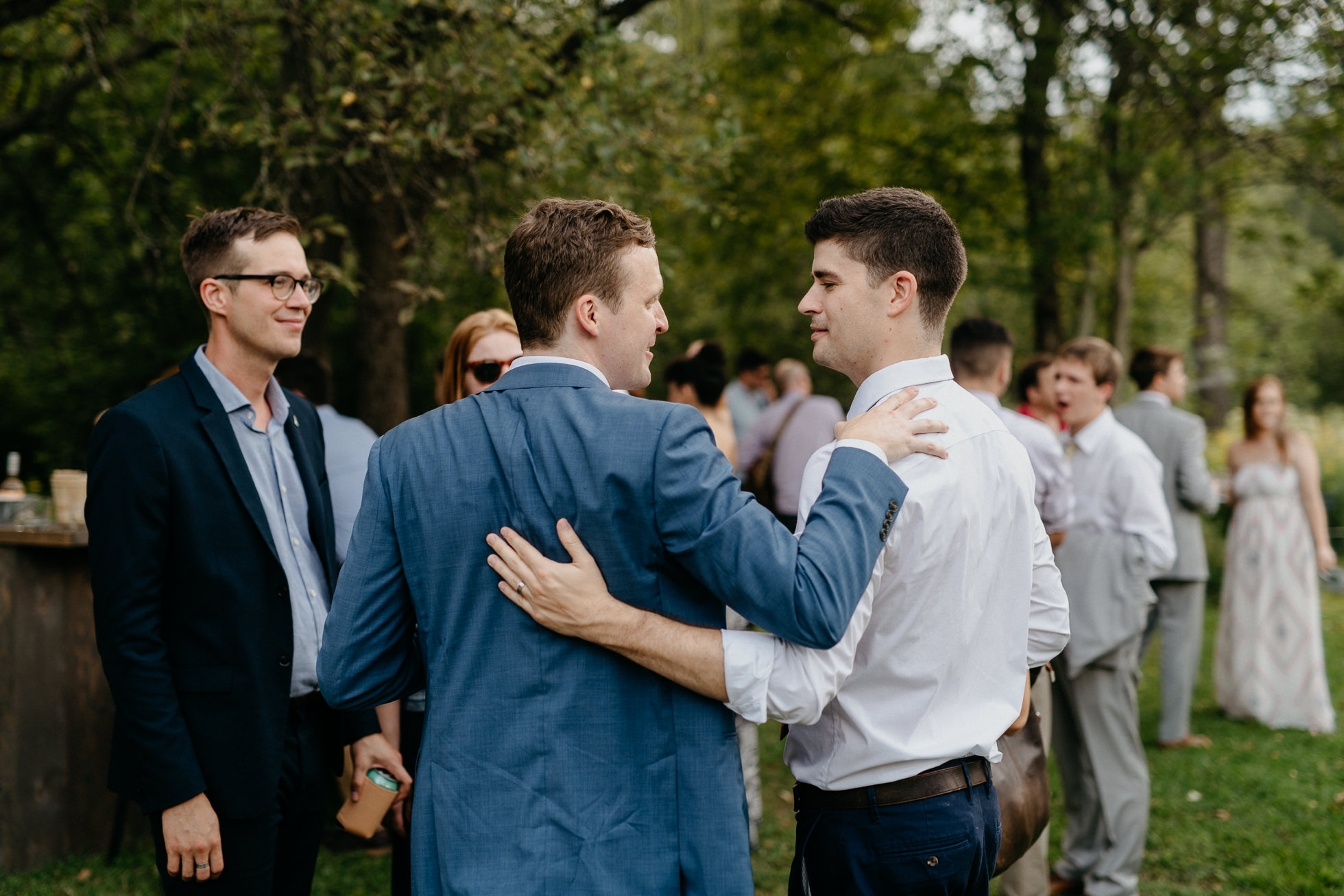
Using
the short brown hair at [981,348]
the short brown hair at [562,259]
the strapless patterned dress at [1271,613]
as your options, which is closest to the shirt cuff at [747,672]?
the short brown hair at [562,259]

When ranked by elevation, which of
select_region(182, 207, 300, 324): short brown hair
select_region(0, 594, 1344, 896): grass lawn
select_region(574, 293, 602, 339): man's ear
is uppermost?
select_region(182, 207, 300, 324): short brown hair

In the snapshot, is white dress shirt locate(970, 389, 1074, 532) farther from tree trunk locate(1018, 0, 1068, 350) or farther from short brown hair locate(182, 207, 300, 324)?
tree trunk locate(1018, 0, 1068, 350)

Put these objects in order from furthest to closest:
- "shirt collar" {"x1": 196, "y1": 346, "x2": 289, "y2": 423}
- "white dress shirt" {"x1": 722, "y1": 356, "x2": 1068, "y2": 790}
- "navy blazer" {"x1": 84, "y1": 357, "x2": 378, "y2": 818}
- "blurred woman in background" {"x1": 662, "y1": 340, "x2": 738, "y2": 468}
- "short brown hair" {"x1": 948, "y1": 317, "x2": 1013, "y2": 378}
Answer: "blurred woman in background" {"x1": 662, "y1": 340, "x2": 738, "y2": 468}, "short brown hair" {"x1": 948, "y1": 317, "x2": 1013, "y2": 378}, "shirt collar" {"x1": 196, "y1": 346, "x2": 289, "y2": 423}, "navy blazer" {"x1": 84, "y1": 357, "x2": 378, "y2": 818}, "white dress shirt" {"x1": 722, "y1": 356, "x2": 1068, "y2": 790}

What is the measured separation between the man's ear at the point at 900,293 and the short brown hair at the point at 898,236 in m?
0.01

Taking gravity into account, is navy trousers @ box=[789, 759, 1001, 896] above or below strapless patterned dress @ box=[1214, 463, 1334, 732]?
above

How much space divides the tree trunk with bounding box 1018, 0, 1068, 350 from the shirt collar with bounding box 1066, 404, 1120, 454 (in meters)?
5.32

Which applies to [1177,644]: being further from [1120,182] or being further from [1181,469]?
[1120,182]

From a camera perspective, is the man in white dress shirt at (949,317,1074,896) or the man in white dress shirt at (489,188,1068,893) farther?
the man in white dress shirt at (949,317,1074,896)

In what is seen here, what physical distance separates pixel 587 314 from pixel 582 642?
586 millimetres

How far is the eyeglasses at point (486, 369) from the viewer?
10.9 ft

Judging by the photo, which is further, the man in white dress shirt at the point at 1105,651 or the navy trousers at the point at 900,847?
the man in white dress shirt at the point at 1105,651

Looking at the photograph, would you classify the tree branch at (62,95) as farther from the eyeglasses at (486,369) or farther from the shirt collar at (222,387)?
the shirt collar at (222,387)

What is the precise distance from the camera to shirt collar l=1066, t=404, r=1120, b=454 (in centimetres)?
467

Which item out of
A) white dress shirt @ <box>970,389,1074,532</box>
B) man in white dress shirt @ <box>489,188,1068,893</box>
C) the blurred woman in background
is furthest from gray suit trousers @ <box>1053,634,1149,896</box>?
man in white dress shirt @ <box>489,188,1068,893</box>
